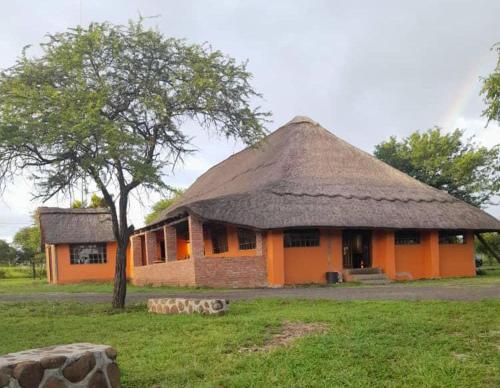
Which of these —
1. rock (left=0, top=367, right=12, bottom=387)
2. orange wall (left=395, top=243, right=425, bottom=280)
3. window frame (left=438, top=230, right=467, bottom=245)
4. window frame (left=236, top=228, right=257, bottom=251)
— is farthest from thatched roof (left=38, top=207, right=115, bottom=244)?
rock (left=0, top=367, right=12, bottom=387)

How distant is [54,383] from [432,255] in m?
21.1

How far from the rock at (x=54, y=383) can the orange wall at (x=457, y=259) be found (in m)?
21.6

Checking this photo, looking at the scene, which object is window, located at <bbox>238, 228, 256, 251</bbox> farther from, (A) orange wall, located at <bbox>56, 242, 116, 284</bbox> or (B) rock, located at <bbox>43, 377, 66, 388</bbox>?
(B) rock, located at <bbox>43, 377, 66, 388</bbox>

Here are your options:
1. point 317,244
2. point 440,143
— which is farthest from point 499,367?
point 440,143

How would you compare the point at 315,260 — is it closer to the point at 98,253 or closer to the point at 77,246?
the point at 98,253

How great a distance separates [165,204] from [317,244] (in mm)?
31370

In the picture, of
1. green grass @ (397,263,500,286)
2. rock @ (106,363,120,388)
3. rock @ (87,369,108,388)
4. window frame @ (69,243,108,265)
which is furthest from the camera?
window frame @ (69,243,108,265)

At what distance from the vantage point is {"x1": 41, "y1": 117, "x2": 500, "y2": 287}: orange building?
21.1m

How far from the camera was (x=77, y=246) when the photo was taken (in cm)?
3331

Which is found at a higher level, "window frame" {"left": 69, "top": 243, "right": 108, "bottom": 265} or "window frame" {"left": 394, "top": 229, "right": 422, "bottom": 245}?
"window frame" {"left": 394, "top": 229, "right": 422, "bottom": 245}

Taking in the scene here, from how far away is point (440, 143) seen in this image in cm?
3466

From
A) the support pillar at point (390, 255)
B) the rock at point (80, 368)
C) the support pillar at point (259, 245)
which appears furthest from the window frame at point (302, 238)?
the rock at point (80, 368)

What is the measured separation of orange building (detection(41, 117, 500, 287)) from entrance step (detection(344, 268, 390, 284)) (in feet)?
0.15

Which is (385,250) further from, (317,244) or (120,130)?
(120,130)
